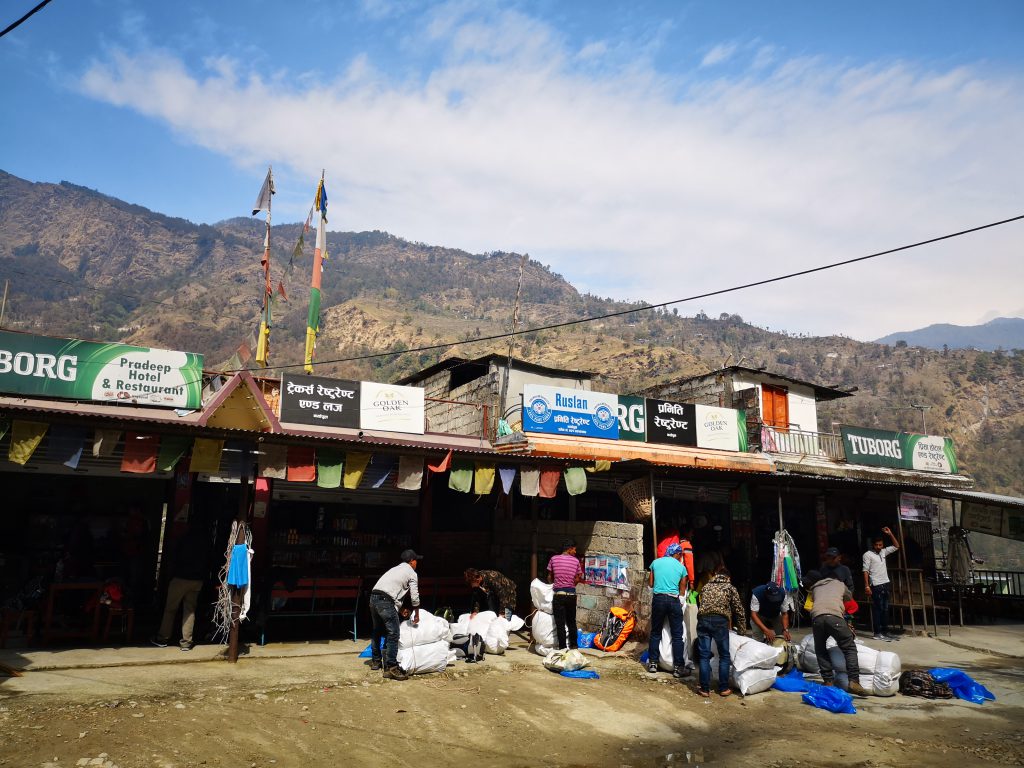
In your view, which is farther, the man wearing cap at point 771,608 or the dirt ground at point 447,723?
the man wearing cap at point 771,608

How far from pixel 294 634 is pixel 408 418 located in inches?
262

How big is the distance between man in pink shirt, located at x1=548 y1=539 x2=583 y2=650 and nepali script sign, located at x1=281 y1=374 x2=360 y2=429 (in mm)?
7935

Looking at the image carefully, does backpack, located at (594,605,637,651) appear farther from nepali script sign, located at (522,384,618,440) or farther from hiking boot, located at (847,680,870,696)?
nepali script sign, located at (522,384,618,440)

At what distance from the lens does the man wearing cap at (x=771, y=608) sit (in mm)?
9805

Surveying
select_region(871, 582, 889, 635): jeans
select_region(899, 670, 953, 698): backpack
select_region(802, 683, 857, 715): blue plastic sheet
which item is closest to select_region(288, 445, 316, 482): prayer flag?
select_region(802, 683, 857, 715): blue plastic sheet

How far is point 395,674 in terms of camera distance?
8.57m

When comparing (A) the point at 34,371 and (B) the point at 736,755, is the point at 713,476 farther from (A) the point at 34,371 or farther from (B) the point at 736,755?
(A) the point at 34,371

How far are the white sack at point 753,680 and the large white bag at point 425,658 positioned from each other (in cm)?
371

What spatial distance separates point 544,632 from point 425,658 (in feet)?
7.70

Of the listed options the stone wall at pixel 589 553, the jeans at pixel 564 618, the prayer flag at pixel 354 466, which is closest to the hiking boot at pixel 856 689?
the stone wall at pixel 589 553

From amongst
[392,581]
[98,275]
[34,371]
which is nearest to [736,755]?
[392,581]

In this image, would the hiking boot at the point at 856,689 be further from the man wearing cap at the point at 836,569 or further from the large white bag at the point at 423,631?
the large white bag at the point at 423,631

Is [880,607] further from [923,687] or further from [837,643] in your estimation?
[837,643]

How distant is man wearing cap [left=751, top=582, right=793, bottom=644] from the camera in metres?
9.80
